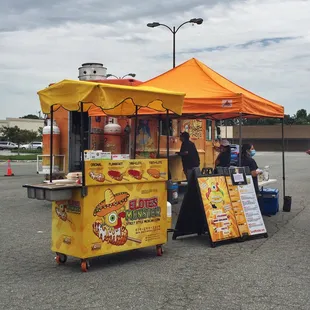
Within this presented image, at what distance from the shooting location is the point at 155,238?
677 cm

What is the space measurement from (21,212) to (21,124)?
105m

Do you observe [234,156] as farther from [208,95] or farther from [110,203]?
[110,203]

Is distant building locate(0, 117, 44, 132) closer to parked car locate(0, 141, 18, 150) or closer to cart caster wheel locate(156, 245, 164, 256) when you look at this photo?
parked car locate(0, 141, 18, 150)

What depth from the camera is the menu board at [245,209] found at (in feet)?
25.8

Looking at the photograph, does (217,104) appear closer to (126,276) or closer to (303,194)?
(126,276)

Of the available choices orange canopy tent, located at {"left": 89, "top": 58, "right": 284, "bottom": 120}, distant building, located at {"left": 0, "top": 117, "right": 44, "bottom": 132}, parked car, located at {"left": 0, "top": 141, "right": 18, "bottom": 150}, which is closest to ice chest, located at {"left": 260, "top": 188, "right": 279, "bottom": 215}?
orange canopy tent, located at {"left": 89, "top": 58, "right": 284, "bottom": 120}

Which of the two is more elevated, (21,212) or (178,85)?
(178,85)

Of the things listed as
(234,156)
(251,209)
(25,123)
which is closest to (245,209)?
(251,209)

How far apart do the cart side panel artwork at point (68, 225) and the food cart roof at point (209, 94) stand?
4.19m

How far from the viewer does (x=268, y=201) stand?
1048cm

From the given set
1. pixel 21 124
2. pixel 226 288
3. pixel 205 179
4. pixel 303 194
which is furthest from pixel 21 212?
pixel 21 124

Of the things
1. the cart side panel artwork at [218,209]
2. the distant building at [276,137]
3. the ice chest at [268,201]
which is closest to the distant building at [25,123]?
the distant building at [276,137]

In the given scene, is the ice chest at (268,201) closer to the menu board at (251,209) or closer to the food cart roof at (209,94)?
the food cart roof at (209,94)

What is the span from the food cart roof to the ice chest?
1.69 m
